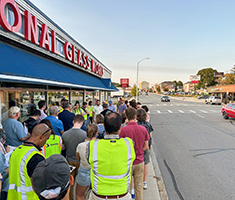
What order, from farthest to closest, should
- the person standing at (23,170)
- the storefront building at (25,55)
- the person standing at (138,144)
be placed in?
the storefront building at (25,55)
the person standing at (138,144)
the person standing at (23,170)

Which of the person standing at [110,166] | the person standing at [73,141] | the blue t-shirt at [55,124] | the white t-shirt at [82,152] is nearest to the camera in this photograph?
the person standing at [110,166]

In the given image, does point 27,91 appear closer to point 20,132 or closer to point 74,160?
point 20,132

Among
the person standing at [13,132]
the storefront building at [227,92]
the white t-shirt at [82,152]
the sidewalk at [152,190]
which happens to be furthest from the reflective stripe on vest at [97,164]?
the storefront building at [227,92]

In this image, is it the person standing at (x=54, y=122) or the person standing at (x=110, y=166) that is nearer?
the person standing at (x=110, y=166)

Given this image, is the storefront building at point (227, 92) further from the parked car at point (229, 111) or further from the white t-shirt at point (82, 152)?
the white t-shirt at point (82, 152)

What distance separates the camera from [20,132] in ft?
12.5

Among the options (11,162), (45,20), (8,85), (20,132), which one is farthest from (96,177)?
(45,20)

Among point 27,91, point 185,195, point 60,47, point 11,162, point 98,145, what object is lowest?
point 185,195

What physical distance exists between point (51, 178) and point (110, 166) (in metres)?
0.83

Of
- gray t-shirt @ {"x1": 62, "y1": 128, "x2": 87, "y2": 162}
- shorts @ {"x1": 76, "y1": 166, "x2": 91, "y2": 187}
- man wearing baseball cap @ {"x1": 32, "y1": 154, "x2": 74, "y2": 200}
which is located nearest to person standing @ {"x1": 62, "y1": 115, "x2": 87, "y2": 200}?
gray t-shirt @ {"x1": 62, "y1": 128, "x2": 87, "y2": 162}

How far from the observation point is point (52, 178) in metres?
1.47

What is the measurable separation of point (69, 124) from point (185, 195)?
382cm

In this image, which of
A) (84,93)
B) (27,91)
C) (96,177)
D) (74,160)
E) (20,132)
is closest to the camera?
(96,177)

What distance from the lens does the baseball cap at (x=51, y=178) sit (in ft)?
4.83
